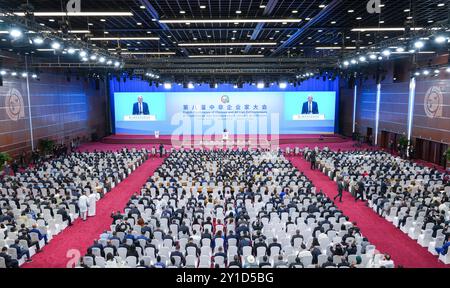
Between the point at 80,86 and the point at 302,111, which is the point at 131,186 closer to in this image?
the point at 80,86

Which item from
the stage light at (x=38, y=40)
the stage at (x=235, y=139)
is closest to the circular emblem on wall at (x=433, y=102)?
the stage at (x=235, y=139)

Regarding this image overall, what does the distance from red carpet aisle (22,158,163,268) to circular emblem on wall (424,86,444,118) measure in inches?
820

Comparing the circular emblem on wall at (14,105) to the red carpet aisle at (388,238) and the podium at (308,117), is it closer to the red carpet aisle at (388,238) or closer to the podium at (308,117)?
the red carpet aisle at (388,238)

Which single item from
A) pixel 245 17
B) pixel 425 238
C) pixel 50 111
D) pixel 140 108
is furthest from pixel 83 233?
pixel 140 108

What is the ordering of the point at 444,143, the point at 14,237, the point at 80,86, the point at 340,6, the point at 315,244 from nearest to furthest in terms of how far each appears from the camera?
1. the point at 315,244
2. the point at 14,237
3. the point at 340,6
4. the point at 444,143
5. the point at 80,86

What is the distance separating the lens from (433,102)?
24.9 meters

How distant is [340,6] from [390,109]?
810 inches

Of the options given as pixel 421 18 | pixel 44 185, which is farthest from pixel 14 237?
pixel 421 18

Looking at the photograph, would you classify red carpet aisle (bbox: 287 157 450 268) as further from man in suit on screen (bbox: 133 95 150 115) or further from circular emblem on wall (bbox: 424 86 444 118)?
man in suit on screen (bbox: 133 95 150 115)

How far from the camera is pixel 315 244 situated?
9602 millimetres

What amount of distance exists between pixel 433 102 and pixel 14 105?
2987 cm

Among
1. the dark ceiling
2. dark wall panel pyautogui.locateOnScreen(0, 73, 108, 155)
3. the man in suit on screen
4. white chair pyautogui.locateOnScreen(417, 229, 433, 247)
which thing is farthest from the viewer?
the man in suit on screen

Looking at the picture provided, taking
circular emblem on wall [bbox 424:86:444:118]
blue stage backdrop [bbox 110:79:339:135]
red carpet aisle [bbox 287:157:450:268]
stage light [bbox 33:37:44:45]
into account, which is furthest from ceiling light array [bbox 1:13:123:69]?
circular emblem on wall [bbox 424:86:444:118]

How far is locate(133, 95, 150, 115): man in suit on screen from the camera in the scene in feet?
125
